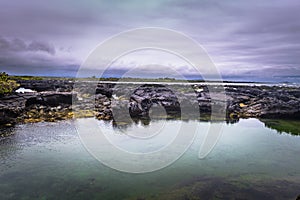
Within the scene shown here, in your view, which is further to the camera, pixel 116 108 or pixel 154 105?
pixel 154 105

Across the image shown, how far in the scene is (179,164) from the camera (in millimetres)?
9883

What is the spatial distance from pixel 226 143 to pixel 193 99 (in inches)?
538

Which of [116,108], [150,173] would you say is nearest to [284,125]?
[150,173]

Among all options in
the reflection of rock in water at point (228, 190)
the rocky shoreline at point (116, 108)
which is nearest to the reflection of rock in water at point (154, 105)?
the rocky shoreline at point (116, 108)

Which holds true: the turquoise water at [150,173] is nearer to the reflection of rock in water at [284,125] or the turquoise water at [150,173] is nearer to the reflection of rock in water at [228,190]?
the reflection of rock in water at [228,190]

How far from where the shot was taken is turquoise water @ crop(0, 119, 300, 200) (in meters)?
7.32

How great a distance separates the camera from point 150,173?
29.5 feet

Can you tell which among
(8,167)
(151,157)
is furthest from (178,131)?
(8,167)

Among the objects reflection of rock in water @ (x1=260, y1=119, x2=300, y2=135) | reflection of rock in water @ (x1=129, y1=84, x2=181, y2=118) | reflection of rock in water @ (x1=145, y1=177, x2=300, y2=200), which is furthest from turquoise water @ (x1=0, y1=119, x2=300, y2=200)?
reflection of rock in water @ (x1=129, y1=84, x2=181, y2=118)

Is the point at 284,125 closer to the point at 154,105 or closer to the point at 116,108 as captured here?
the point at 154,105

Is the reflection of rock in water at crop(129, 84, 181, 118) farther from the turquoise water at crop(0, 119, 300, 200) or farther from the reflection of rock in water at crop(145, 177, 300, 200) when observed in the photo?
the reflection of rock in water at crop(145, 177, 300, 200)

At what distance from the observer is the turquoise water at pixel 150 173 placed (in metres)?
7.32

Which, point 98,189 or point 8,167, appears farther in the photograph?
point 8,167

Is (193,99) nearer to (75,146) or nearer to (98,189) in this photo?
(75,146)
